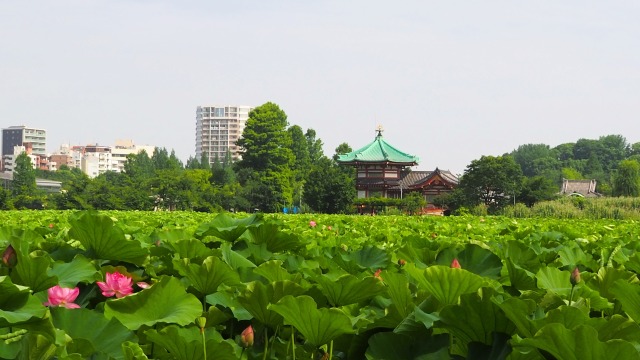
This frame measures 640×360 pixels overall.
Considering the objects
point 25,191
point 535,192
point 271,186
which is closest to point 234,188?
point 271,186

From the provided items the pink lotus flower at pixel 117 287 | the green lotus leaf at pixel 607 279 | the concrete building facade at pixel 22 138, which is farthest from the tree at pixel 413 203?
the concrete building facade at pixel 22 138

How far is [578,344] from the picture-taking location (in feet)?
2.61

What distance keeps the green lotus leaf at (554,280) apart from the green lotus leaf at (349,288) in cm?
33

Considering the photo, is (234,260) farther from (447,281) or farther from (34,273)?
(447,281)

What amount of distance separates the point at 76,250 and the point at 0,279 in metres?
0.68

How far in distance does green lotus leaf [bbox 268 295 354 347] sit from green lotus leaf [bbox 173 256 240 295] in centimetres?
30

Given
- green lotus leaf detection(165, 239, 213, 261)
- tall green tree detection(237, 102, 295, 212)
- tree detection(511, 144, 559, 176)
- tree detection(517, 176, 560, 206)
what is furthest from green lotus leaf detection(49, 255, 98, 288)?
tree detection(511, 144, 559, 176)

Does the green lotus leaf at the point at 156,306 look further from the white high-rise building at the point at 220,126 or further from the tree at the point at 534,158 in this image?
the white high-rise building at the point at 220,126

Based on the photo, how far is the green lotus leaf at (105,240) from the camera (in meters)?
1.63

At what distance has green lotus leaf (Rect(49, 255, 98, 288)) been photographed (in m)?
1.41

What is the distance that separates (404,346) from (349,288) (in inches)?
8.2

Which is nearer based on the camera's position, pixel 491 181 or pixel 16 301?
pixel 16 301

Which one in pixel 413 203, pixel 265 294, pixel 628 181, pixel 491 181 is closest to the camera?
pixel 265 294

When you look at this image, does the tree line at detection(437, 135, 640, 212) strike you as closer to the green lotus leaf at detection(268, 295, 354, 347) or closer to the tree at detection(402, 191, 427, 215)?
the tree at detection(402, 191, 427, 215)
